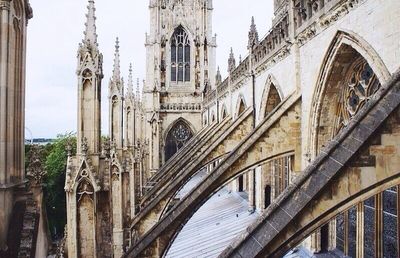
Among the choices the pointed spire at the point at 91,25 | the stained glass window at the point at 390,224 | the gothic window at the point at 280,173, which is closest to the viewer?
the stained glass window at the point at 390,224

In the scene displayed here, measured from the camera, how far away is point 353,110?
7.55 meters

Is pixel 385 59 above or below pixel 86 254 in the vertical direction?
above

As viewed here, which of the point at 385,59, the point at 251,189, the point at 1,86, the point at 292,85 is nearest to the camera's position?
the point at 1,86

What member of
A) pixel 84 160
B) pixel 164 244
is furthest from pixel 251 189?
pixel 84 160

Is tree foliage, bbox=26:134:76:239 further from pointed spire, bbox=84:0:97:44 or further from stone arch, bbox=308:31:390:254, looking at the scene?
stone arch, bbox=308:31:390:254

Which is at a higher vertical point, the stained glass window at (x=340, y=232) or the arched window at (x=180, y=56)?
the arched window at (x=180, y=56)

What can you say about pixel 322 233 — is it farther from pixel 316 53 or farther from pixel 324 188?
pixel 324 188

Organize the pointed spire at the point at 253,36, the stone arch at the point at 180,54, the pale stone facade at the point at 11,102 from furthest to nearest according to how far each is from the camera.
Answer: the stone arch at the point at 180,54 → the pointed spire at the point at 253,36 → the pale stone facade at the point at 11,102

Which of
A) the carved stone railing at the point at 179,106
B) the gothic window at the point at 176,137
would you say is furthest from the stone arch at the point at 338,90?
the gothic window at the point at 176,137

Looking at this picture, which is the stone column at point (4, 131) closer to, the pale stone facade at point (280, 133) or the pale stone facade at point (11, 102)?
the pale stone facade at point (11, 102)

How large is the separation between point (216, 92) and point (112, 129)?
32.7 feet

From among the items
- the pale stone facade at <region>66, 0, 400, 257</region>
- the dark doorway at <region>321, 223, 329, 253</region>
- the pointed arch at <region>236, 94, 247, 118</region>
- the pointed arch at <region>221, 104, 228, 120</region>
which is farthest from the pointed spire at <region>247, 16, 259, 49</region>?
the dark doorway at <region>321, 223, 329, 253</region>

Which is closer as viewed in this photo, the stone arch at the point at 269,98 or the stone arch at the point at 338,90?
the stone arch at the point at 338,90

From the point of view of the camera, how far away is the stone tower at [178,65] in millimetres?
30656
